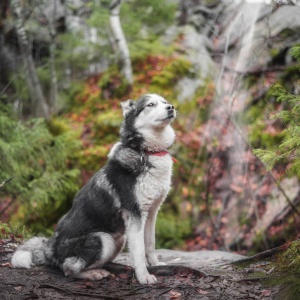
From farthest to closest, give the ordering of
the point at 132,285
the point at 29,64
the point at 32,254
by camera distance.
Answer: the point at 29,64, the point at 32,254, the point at 132,285

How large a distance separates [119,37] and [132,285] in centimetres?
734

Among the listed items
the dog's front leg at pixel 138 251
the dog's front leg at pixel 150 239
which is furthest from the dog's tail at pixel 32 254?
the dog's front leg at pixel 150 239

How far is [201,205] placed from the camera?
27.9 feet

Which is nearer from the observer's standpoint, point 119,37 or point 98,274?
point 98,274

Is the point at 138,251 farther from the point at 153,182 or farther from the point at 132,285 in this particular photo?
the point at 153,182

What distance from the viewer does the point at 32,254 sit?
4.04m

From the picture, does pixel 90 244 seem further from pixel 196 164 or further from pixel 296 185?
pixel 196 164

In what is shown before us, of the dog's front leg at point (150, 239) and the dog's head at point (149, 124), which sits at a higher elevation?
the dog's head at point (149, 124)

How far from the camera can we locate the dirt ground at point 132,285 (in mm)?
3176

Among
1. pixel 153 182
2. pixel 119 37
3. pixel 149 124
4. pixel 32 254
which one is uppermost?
pixel 119 37

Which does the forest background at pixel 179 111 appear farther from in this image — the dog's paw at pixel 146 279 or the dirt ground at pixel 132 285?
the dog's paw at pixel 146 279

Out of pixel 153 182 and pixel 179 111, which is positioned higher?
pixel 179 111

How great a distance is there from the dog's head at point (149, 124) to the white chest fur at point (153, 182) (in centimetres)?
22

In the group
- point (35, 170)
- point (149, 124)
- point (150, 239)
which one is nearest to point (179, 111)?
point (35, 170)
